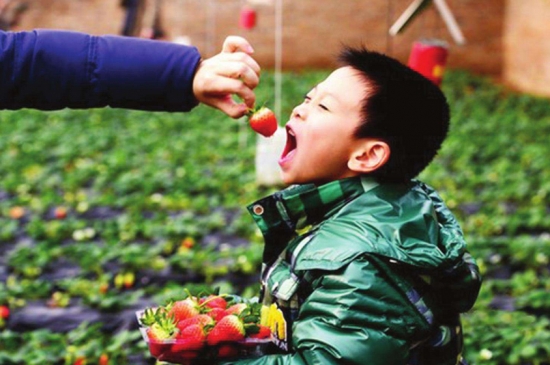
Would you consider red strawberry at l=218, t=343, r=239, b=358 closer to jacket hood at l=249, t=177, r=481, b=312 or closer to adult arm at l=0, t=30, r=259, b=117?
jacket hood at l=249, t=177, r=481, b=312

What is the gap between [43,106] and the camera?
1.82 meters

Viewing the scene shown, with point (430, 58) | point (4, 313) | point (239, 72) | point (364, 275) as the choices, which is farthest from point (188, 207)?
point (364, 275)

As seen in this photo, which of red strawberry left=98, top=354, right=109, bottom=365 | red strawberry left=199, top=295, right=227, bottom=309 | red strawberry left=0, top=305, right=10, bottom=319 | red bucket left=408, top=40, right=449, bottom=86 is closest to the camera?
red strawberry left=199, top=295, right=227, bottom=309

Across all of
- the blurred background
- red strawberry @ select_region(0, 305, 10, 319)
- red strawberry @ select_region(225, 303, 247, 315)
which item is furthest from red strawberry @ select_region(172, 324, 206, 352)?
red strawberry @ select_region(0, 305, 10, 319)

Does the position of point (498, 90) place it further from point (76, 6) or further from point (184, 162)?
point (76, 6)

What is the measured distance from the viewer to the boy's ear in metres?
1.72

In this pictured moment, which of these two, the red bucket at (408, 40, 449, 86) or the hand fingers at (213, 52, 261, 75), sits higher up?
the hand fingers at (213, 52, 261, 75)

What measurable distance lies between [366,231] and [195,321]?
37 cm

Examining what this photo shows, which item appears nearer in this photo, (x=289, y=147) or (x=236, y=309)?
(x=236, y=309)

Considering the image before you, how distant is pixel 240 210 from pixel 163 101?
11.1 ft

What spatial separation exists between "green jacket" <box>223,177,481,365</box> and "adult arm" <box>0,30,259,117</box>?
0.94 feet

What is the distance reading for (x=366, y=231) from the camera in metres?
1.61

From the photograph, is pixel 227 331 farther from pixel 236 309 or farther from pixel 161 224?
pixel 161 224

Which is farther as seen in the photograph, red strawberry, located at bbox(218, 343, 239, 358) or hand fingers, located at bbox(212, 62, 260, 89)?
hand fingers, located at bbox(212, 62, 260, 89)
